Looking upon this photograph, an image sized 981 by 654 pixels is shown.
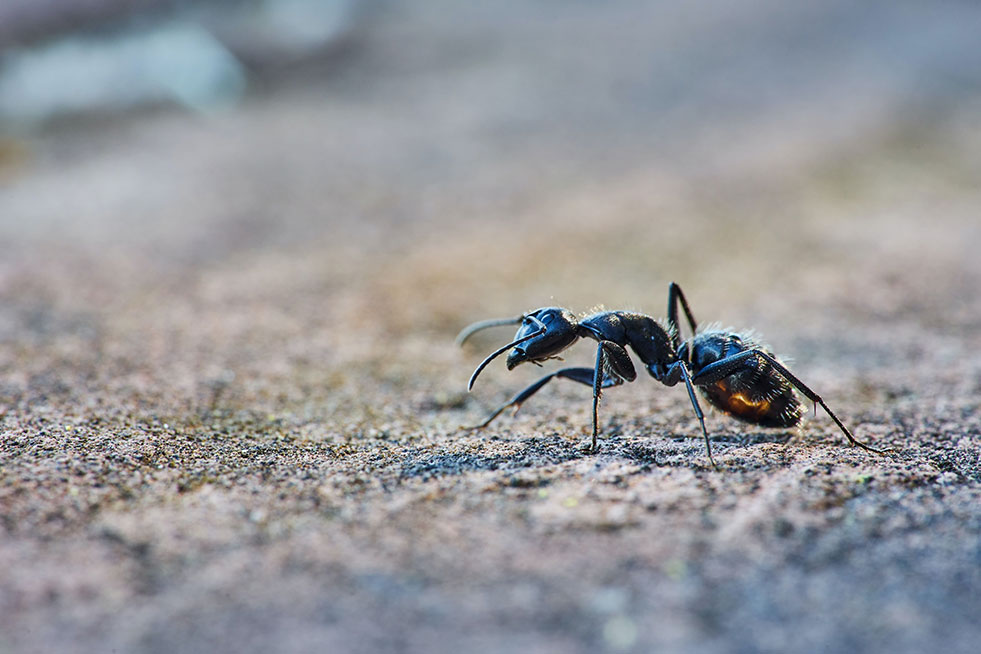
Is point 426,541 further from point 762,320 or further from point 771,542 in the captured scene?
point 762,320

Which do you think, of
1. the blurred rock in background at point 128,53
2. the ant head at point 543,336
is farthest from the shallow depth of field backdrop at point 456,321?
the ant head at point 543,336

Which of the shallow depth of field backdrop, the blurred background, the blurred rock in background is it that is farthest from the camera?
the blurred rock in background

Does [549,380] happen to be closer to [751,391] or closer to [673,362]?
[673,362]

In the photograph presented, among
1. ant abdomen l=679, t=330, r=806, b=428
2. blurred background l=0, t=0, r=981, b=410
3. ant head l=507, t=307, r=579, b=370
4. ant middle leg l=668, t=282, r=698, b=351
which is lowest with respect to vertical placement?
ant abdomen l=679, t=330, r=806, b=428

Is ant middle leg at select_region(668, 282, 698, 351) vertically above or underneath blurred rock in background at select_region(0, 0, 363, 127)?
underneath

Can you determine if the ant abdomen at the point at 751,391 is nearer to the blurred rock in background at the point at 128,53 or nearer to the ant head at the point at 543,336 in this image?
the ant head at the point at 543,336

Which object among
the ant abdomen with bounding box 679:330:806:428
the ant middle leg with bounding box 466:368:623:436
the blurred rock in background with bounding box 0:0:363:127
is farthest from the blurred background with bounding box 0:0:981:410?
the ant abdomen with bounding box 679:330:806:428

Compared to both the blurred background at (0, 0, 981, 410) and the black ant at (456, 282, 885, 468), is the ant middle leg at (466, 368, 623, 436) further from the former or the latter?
the blurred background at (0, 0, 981, 410)

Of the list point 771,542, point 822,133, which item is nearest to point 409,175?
point 822,133
